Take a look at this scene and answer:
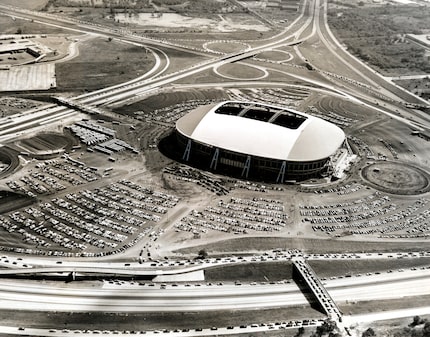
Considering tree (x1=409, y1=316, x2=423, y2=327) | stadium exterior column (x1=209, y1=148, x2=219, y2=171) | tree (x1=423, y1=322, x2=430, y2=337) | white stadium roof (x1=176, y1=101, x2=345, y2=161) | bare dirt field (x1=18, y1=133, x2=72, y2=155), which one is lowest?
tree (x1=409, y1=316, x2=423, y2=327)

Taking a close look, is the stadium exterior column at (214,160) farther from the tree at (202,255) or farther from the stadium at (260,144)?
the tree at (202,255)

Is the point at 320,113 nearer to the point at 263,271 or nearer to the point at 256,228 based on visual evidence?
the point at 256,228

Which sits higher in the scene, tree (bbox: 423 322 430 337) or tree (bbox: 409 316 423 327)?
tree (bbox: 423 322 430 337)

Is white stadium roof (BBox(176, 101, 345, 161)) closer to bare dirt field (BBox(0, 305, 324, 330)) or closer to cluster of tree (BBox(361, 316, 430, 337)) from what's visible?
bare dirt field (BBox(0, 305, 324, 330))

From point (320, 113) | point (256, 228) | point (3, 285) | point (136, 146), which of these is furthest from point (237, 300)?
point (320, 113)

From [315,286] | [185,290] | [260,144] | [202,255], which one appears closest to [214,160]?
[260,144]

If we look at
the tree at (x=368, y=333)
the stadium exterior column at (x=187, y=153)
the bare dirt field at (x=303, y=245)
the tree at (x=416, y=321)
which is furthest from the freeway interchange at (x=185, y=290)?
the stadium exterior column at (x=187, y=153)

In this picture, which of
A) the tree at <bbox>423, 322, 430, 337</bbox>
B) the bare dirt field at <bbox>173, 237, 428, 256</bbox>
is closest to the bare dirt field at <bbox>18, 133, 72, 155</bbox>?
the bare dirt field at <bbox>173, 237, 428, 256</bbox>
